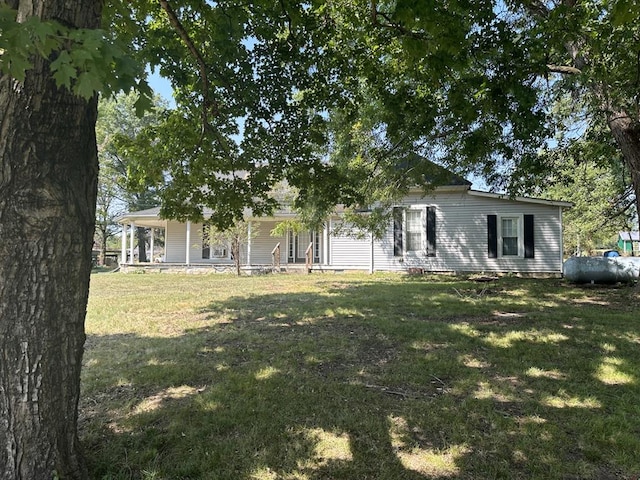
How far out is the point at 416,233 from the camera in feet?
52.1

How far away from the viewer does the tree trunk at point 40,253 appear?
6.54 ft

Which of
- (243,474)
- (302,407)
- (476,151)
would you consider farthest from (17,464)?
(476,151)

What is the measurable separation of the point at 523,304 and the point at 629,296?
9.80ft

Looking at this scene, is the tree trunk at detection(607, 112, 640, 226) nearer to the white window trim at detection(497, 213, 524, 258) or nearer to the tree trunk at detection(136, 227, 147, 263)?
Answer: the white window trim at detection(497, 213, 524, 258)

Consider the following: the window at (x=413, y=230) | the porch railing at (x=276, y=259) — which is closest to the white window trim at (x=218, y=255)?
the porch railing at (x=276, y=259)

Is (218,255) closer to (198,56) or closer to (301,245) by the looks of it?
(301,245)

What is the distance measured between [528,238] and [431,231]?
11.4ft

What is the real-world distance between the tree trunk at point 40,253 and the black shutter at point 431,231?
14.5 meters

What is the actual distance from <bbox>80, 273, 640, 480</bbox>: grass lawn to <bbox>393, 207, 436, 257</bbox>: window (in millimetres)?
8711

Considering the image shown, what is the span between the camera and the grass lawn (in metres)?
2.59

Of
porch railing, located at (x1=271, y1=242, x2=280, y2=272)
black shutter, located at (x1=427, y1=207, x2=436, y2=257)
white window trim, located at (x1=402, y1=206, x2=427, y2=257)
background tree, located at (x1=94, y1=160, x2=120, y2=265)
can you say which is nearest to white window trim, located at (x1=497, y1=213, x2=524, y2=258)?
black shutter, located at (x1=427, y1=207, x2=436, y2=257)

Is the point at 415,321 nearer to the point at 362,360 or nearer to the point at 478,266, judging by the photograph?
the point at 362,360

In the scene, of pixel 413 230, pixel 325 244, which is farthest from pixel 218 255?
pixel 413 230

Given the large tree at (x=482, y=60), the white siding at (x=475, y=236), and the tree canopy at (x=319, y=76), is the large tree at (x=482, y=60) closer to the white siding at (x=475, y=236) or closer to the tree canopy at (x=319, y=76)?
the tree canopy at (x=319, y=76)
